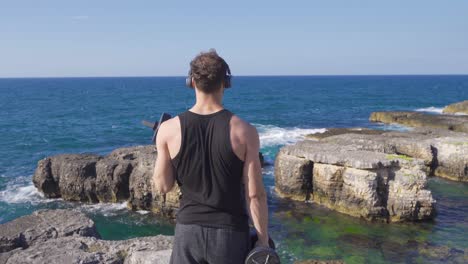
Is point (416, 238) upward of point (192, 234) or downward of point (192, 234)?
downward

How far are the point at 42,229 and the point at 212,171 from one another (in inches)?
207

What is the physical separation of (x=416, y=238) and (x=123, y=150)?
43.3ft

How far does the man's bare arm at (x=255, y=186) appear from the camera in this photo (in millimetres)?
3540

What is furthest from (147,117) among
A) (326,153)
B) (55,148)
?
(326,153)

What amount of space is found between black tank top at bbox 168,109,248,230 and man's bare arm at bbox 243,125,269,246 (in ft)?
0.20

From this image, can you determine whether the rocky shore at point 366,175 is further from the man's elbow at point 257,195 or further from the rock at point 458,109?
the rock at point 458,109

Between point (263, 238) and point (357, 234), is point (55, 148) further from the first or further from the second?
point (263, 238)

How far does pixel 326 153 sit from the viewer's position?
18.4m

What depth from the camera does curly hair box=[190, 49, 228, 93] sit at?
3506 millimetres

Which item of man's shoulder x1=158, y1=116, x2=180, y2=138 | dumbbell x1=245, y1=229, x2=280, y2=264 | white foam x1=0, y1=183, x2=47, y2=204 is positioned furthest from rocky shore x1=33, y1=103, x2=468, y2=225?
man's shoulder x1=158, y1=116, x2=180, y2=138

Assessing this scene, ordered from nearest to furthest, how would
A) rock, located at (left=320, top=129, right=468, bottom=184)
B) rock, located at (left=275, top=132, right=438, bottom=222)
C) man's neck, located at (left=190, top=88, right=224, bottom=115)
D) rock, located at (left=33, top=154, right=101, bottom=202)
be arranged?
man's neck, located at (left=190, top=88, right=224, bottom=115) < rock, located at (left=275, top=132, right=438, bottom=222) < rock, located at (left=33, top=154, right=101, bottom=202) < rock, located at (left=320, top=129, right=468, bottom=184)

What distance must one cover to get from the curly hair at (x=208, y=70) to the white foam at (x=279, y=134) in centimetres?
3039

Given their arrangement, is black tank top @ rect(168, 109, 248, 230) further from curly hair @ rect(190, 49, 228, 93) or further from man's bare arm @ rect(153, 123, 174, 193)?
curly hair @ rect(190, 49, 228, 93)

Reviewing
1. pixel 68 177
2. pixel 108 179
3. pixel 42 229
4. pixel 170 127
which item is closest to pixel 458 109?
pixel 108 179
